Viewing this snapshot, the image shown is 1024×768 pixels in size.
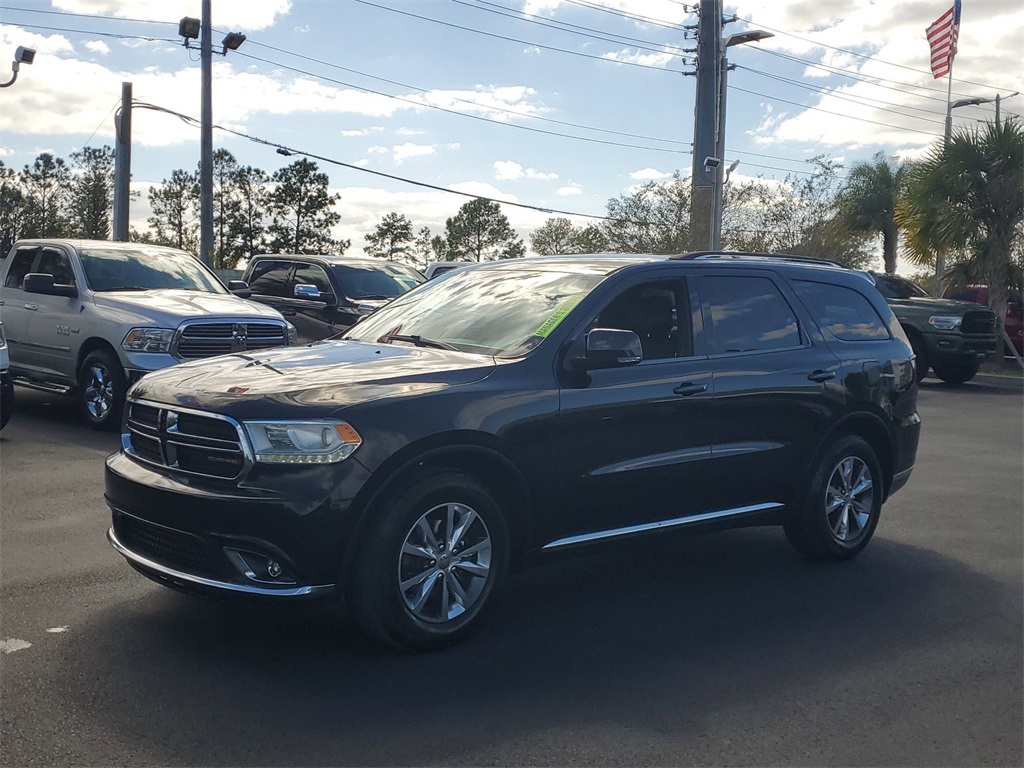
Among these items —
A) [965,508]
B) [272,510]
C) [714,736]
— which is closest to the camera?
[714,736]

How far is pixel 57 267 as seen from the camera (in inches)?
460

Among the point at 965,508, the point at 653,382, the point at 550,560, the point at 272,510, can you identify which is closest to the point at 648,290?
the point at 653,382

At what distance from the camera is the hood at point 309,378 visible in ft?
14.8

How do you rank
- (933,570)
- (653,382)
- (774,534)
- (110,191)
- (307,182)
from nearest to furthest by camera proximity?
(653,382) → (933,570) → (774,534) → (110,191) → (307,182)

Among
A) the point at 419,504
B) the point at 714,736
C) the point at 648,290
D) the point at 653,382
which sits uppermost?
the point at 648,290

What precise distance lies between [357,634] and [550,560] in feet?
3.12

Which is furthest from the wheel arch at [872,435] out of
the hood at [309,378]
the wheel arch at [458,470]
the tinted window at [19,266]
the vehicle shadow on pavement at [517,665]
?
the tinted window at [19,266]

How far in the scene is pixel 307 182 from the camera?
3354 inches

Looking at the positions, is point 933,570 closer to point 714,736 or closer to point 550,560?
point 550,560

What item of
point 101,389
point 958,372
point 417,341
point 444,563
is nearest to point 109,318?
point 101,389

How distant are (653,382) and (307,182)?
82952 millimetres

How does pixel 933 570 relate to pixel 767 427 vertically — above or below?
below

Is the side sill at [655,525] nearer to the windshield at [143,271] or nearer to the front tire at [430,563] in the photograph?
the front tire at [430,563]

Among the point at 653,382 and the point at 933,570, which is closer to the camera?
the point at 653,382
